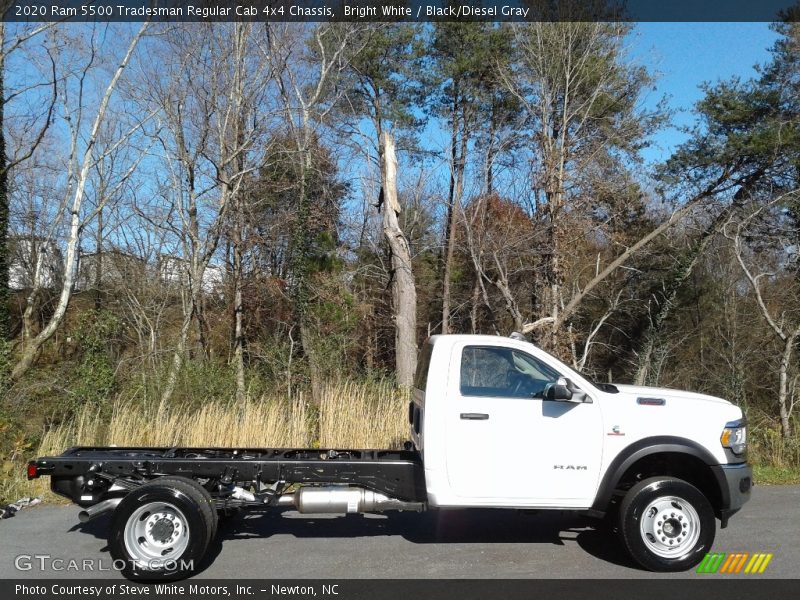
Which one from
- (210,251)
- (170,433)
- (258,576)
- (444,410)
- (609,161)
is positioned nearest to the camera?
(258,576)

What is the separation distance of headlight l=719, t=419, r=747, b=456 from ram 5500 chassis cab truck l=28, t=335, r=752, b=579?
0.01 meters

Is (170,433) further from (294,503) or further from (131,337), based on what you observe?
(131,337)

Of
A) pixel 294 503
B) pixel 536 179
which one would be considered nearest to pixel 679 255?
pixel 536 179

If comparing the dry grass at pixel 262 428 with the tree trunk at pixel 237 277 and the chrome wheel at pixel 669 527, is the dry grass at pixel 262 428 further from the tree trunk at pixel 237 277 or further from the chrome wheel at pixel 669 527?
the tree trunk at pixel 237 277

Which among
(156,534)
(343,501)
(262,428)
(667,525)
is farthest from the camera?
(262,428)

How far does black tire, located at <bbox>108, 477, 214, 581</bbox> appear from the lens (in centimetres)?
524

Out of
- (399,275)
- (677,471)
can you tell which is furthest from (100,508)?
(399,275)

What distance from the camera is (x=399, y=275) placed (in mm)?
19438

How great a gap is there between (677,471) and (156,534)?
14.7ft

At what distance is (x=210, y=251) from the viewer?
1997 cm

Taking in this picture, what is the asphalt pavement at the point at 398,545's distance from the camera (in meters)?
5.43

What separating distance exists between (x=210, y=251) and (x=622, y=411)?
1635 cm

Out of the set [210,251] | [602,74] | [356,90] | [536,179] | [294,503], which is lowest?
[294,503]
